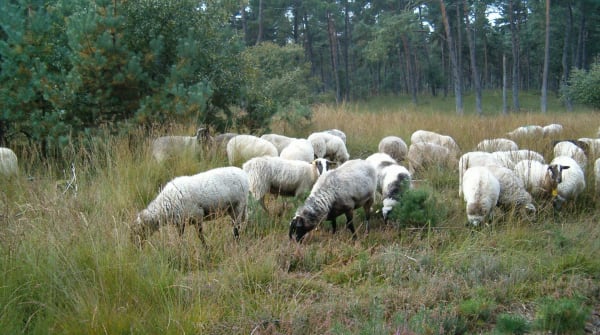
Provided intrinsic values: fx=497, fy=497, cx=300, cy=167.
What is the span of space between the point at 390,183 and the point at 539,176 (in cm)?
276

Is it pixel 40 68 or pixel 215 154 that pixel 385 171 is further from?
pixel 40 68

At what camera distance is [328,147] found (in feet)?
38.4

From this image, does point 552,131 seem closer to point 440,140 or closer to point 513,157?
point 440,140

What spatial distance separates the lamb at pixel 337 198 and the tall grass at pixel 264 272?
26 centimetres

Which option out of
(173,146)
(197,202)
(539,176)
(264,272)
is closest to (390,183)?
(539,176)

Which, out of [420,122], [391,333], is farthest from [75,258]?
[420,122]

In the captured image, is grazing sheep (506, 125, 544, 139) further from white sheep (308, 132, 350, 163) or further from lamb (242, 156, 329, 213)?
lamb (242, 156, 329, 213)

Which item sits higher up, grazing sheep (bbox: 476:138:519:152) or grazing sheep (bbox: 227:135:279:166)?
grazing sheep (bbox: 227:135:279:166)

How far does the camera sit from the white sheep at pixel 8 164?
7281mm

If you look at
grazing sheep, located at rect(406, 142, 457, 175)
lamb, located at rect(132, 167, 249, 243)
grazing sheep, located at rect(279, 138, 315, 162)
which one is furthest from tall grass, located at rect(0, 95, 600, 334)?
grazing sheep, located at rect(406, 142, 457, 175)

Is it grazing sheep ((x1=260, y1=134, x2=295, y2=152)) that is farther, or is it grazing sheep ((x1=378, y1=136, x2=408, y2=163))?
grazing sheep ((x1=378, y1=136, x2=408, y2=163))

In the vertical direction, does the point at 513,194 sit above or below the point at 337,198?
below

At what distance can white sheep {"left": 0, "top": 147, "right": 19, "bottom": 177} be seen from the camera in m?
7.28

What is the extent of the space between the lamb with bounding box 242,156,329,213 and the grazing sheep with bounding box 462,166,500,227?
2.24 metres
